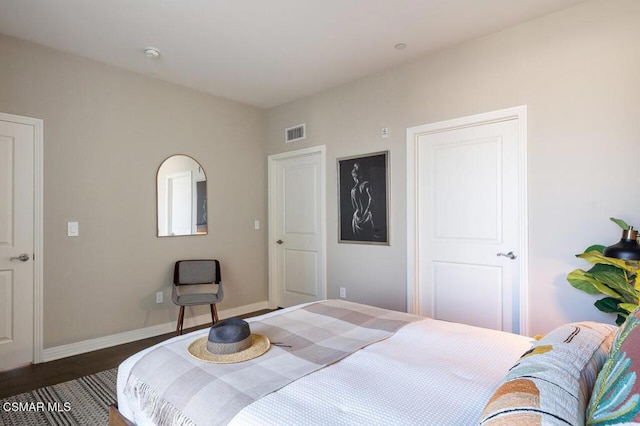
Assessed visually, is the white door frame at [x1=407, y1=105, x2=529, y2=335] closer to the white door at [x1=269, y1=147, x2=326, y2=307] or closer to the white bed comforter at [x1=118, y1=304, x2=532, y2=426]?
the white door at [x1=269, y1=147, x2=326, y2=307]

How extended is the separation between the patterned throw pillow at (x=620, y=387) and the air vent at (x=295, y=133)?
368 cm

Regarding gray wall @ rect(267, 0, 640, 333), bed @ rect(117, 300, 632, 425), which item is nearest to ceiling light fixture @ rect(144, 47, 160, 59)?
gray wall @ rect(267, 0, 640, 333)

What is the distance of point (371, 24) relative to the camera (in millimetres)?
2625

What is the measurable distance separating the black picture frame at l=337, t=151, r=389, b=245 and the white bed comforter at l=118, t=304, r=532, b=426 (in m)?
1.94

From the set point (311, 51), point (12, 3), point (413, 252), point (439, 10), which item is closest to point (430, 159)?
point (413, 252)

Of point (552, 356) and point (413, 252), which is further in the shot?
point (413, 252)

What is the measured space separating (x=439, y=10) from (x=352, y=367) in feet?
7.91

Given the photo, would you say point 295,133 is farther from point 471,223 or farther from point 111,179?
point 471,223

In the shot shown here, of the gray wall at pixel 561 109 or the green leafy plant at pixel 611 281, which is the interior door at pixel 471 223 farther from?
the green leafy plant at pixel 611 281

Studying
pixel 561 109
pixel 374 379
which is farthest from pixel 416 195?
pixel 374 379

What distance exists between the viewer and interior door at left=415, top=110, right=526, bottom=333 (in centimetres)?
273

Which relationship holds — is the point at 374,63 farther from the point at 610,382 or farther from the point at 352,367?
the point at 610,382

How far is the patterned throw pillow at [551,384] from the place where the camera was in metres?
0.69

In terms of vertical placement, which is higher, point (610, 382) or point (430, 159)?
point (430, 159)
